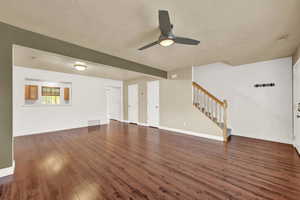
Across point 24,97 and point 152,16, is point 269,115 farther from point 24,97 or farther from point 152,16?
point 24,97

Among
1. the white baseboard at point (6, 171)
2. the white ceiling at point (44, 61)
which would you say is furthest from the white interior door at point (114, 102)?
the white baseboard at point (6, 171)

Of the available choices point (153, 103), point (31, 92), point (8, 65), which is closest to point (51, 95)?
point (31, 92)

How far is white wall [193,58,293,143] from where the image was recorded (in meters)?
3.69

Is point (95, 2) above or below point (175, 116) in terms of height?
above

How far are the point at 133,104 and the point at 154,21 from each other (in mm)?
5417

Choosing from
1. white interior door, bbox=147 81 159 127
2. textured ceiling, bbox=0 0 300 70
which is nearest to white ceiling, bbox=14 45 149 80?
textured ceiling, bbox=0 0 300 70

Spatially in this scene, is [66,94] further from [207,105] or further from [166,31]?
[207,105]

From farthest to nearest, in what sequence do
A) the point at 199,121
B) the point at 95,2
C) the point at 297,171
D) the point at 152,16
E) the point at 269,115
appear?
the point at 199,121
the point at 269,115
the point at 297,171
the point at 152,16
the point at 95,2

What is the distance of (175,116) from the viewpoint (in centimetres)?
520

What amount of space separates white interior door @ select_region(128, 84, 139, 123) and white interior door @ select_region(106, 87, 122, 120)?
34.6 inches

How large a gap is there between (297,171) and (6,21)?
573 centimetres

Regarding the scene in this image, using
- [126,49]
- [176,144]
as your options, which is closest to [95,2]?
[126,49]

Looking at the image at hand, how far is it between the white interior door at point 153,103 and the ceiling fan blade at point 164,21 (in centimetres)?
404

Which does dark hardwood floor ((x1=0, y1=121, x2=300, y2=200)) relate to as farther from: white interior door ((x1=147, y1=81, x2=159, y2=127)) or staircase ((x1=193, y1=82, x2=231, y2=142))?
white interior door ((x1=147, y1=81, x2=159, y2=127))
